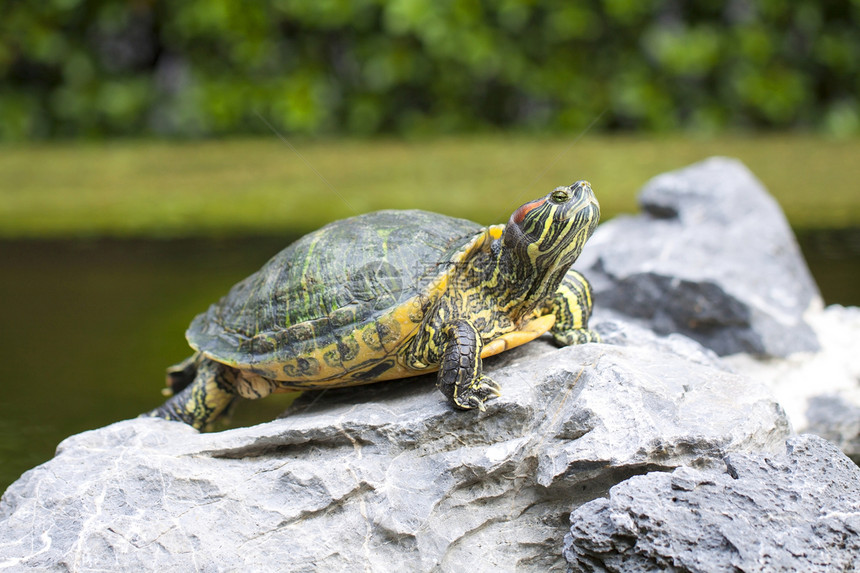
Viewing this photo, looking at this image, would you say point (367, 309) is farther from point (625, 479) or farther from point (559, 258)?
point (625, 479)

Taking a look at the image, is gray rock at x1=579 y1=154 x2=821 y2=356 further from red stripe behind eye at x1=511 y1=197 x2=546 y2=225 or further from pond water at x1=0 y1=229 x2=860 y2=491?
red stripe behind eye at x1=511 y1=197 x2=546 y2=225

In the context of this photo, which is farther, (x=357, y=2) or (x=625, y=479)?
(x=357, y=2)

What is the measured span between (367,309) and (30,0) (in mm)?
3510

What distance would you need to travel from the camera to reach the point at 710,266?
7.32 feet

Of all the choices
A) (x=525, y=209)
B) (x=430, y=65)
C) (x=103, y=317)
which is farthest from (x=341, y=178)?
(x=525, y=209)

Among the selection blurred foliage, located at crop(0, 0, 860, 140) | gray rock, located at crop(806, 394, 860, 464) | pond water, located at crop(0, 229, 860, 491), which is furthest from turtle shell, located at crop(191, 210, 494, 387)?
blurred foliage, located at crop(0, 0, 860, 140)

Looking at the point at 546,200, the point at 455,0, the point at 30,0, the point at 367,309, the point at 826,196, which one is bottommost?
the point at 826,196

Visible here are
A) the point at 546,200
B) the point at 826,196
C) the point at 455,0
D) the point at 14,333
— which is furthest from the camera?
the point at 455,0

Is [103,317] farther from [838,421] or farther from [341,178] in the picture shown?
[838,421]

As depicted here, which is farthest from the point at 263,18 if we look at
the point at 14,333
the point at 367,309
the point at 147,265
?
Answer: the point at 367,309

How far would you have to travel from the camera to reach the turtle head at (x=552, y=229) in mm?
1422

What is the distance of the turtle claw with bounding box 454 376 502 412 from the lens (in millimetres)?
1373

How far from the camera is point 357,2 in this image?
4094mm

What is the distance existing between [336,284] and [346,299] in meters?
0.04
